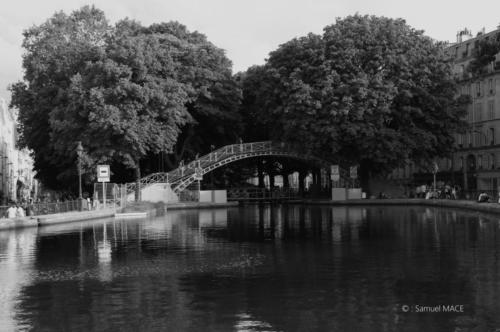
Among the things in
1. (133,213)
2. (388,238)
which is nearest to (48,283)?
(388,238)

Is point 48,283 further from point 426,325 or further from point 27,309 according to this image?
point 426,325

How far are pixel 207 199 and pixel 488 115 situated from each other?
120 feet

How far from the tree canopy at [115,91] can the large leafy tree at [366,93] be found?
22.2 ft

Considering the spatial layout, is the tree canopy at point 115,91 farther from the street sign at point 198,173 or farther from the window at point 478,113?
the window at point 478,113

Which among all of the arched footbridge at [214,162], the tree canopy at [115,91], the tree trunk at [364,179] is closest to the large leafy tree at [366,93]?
the tree trunk at [364,179]

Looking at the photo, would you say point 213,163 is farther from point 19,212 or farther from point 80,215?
point 19,212

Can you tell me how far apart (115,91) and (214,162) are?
50.9 feet

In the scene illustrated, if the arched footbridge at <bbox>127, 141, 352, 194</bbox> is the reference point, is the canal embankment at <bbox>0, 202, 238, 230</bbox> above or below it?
below

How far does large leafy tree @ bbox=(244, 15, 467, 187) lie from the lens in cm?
5944

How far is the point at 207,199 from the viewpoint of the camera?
6725 cm

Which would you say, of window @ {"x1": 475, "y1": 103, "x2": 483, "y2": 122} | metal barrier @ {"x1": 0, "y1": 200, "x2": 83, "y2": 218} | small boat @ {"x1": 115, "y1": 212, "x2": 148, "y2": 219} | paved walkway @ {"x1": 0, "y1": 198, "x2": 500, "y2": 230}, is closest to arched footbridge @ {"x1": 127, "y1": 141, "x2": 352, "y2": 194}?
paved walkway @ {"x1": 0, "y1": 198, "x2": 500, "y2": 230}

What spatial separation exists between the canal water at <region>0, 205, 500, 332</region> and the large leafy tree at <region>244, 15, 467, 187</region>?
32.4m

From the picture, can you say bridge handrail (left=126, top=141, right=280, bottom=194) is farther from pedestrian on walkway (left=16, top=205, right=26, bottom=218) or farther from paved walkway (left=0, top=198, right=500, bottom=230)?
pedestrian on walkway (left=16, top=205, right=26, bottom=218)

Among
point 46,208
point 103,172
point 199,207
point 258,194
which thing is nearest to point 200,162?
point 199,207
